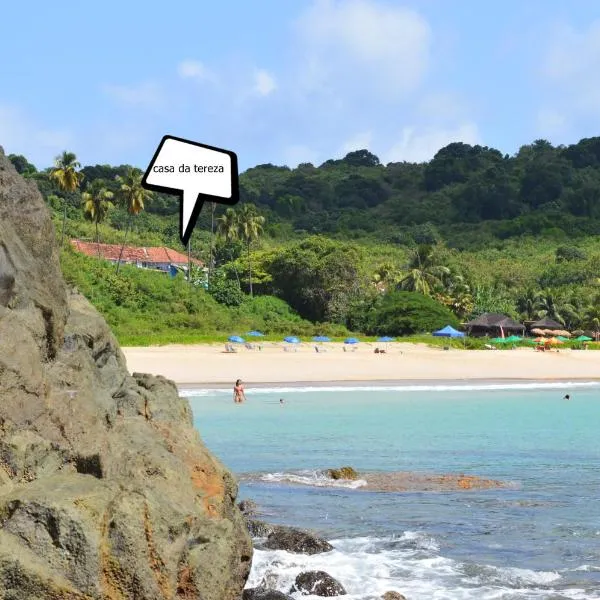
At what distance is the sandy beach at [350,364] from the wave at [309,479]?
22339 millimetres

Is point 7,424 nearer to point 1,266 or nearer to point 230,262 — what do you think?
point 1,266

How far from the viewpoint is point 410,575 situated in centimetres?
1266

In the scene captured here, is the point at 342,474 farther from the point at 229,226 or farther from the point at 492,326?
the point at 229,226

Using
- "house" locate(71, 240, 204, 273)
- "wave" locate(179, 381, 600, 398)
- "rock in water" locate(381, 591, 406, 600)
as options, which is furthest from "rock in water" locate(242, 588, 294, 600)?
"house" locate(71, 240, 204, 273)

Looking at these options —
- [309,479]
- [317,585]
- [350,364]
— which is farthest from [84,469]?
[350,364]

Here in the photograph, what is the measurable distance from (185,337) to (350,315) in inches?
783

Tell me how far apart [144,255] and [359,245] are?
31.2 meters

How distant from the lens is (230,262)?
79625 millimetres

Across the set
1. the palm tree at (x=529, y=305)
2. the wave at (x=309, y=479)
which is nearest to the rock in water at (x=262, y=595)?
the wave at (x=309, y=479)

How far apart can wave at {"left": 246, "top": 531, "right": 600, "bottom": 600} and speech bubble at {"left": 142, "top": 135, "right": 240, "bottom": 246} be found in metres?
5.41

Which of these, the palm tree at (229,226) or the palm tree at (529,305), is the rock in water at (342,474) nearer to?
the palm tree at (229,226)

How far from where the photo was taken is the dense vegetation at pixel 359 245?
65.4 metres

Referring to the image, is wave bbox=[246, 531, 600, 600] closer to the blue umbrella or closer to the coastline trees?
the blue umbrella

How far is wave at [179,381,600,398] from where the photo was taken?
4107 centimetres
